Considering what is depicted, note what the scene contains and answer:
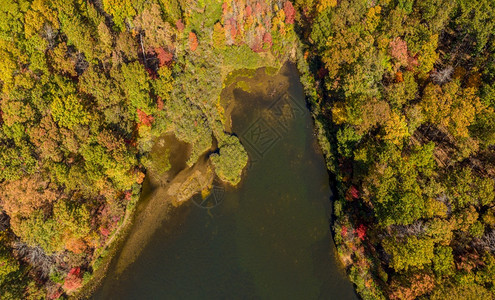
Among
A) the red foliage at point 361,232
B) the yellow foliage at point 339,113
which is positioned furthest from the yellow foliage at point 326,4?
the red foliage at point 361,232

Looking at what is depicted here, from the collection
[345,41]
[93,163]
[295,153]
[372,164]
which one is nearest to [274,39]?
[345,41]

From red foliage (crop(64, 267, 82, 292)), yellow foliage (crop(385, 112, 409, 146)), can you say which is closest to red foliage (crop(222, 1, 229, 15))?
yellow foliage (crop(385, 112, 409, 146))

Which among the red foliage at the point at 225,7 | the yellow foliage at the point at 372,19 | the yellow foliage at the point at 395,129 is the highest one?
the red foliage at the point at 225,7

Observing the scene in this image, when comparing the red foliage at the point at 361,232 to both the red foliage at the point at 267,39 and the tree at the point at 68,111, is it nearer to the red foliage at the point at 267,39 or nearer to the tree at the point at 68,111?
the red foliage at the point at 267,39

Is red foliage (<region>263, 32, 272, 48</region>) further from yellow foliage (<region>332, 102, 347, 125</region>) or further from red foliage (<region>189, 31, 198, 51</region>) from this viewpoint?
yellow foliage (<region>332, 102, 347, 125</region>)

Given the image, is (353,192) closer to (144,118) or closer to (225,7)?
(144,118)

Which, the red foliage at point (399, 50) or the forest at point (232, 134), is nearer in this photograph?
A: the forest at point (232, 134)

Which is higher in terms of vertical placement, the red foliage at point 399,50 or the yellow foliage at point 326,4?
the yellow foliage at point 326,4
